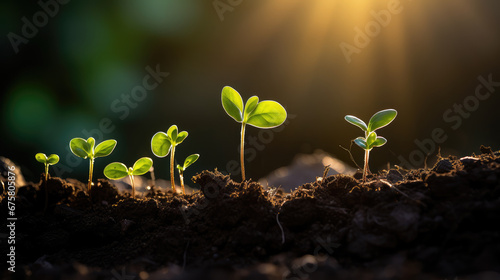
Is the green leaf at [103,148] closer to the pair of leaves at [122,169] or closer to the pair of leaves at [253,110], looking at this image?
the pair of leaves at [122,169]

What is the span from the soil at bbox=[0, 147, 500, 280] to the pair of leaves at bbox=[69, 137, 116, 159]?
0.90ft

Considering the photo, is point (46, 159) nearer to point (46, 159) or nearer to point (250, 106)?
point (46, 159)

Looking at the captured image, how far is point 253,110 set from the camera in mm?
1558

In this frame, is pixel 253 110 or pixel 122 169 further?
pixel 122 169

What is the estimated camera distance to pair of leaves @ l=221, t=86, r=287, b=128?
152cm

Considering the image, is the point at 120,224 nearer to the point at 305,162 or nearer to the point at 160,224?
the point at 160,224

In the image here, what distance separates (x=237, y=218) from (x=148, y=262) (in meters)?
0.34

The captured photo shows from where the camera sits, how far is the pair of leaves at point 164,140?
1656 millimetres

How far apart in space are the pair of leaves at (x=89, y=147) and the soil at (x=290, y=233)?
27 centimetres

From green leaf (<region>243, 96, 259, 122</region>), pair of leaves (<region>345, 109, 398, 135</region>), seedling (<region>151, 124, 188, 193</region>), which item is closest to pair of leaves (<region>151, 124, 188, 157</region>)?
seedling (<region>151, 124, 188, 193</region>)

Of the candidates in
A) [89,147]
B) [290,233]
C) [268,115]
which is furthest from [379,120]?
[89,147]

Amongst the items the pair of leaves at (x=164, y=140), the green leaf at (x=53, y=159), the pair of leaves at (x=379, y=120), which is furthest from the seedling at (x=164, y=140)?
the pair of leaves at (x=379, y=120)

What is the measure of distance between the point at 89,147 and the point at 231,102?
0.76 m

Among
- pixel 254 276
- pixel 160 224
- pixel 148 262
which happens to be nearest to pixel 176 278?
pixel 254 276
